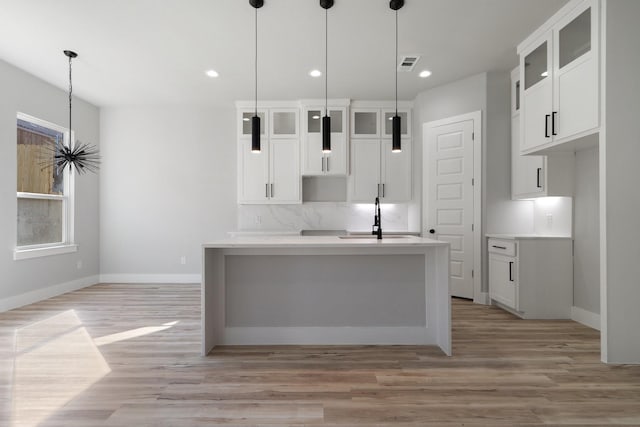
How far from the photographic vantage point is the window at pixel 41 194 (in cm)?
449

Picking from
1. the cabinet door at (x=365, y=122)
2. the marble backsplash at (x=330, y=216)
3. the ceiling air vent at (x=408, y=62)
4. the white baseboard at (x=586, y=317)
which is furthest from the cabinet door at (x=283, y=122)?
the white baseboard at (x=586, y=317)

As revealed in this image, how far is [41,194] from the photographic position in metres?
4.81

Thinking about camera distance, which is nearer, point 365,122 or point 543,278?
point 543,278

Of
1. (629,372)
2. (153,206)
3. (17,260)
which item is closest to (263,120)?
(153,206)

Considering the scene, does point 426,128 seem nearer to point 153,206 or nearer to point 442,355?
point 442,355

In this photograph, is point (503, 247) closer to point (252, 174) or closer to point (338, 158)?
point (338, 158)

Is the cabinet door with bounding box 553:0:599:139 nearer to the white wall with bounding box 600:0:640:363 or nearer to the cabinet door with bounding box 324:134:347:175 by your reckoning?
the white wall with bounding box 600:0:640:363

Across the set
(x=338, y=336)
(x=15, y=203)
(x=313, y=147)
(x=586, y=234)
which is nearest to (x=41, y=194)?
(x=15, y=203)

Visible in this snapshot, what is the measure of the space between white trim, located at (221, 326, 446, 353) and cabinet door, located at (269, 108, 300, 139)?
3.37m

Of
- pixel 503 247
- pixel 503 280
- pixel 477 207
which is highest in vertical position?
pixel 477 207

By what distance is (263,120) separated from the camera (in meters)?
5.60

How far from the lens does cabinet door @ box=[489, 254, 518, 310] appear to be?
3.84 m

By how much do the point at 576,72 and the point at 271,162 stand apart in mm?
3907

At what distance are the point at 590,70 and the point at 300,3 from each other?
2.37 meters
